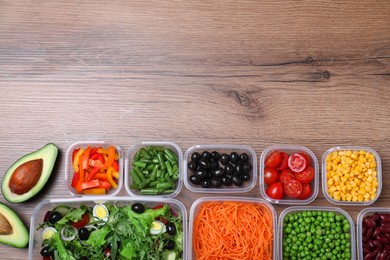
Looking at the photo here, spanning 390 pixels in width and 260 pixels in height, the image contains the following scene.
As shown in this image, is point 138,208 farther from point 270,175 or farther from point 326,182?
point 326,182

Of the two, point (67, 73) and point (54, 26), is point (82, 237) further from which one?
point (54, 26)

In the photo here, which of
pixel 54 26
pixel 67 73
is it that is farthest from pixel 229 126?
pixel 54 26

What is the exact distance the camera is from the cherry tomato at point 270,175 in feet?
6.94

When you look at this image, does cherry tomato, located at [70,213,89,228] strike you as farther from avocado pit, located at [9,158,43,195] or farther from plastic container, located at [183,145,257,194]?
plastic container, located at [183,145,257,194]

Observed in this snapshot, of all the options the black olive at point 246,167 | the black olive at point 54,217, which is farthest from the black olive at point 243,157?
the black olive at point 54,217

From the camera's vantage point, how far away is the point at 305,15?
224 cm

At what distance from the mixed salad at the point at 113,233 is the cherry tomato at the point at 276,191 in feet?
1.32

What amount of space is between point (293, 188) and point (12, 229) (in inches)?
47.3

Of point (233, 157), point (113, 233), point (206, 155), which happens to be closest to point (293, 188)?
point (233, 157)

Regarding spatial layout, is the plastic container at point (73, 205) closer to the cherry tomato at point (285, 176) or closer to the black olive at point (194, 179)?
the black olive at point (194, 179)

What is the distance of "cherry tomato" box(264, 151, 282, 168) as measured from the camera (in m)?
2.12

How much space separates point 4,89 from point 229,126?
1015mm

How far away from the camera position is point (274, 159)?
2115mm

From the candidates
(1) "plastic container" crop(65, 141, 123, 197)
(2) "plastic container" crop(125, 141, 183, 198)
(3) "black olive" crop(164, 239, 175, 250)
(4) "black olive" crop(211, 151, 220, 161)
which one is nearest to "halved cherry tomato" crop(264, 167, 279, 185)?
(4) "black olive" crop(211, 151, 220, 161)
